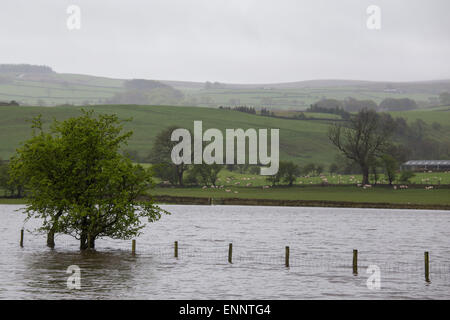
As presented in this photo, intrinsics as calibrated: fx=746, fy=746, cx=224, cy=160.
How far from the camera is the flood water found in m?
41.4

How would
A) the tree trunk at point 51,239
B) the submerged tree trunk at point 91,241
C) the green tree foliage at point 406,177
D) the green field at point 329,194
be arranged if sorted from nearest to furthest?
the submerged tree trunk at point 91,241 < the tree trunk at point 51,239 < the green field at point 329,194 < the green tree foliage at point 406,177

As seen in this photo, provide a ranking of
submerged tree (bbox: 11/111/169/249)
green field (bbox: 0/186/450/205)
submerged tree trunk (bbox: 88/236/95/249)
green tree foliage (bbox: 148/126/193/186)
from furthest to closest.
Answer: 1. green tree foliage (bbox: 148/126/193/186)
2. green field (bbox: 0/186/450/205)
3. submerged tree trunk (bbox: 88/236/95/249)
4. submerged tree (bbox: 11/111/169/249)

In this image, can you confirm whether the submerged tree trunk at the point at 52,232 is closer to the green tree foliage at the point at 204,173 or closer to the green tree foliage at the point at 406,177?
the green tree foliage at the point at 204,173

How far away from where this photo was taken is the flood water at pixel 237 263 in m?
41.4

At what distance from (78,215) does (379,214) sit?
3005 inches

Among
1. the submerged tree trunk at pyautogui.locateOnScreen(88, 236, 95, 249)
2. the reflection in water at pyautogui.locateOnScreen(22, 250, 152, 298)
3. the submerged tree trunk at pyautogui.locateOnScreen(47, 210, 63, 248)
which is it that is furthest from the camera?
the submerged tree trunk at pyautogui.locateOnScreen(88, 236, 95, 249)

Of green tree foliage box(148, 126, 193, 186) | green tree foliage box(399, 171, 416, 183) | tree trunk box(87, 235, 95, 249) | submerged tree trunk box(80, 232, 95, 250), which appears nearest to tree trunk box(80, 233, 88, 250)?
submerged tree trunk box(80, 232, 95, 250)

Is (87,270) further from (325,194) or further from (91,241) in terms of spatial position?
(325,194)

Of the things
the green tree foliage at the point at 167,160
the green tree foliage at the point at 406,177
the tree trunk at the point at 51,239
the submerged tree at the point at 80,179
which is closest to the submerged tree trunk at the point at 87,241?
the submerged tree at the point at 80,179

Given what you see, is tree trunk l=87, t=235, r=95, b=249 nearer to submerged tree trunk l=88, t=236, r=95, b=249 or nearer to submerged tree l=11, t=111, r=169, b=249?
submerged tree trunk l=88, t=236, r=95, b=249

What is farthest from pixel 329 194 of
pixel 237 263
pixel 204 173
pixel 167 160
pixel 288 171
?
pixel 237 263

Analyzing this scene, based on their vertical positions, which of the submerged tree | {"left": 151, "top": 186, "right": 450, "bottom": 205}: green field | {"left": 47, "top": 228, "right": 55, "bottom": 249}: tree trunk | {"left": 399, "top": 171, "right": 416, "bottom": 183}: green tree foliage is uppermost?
the submerged tree
